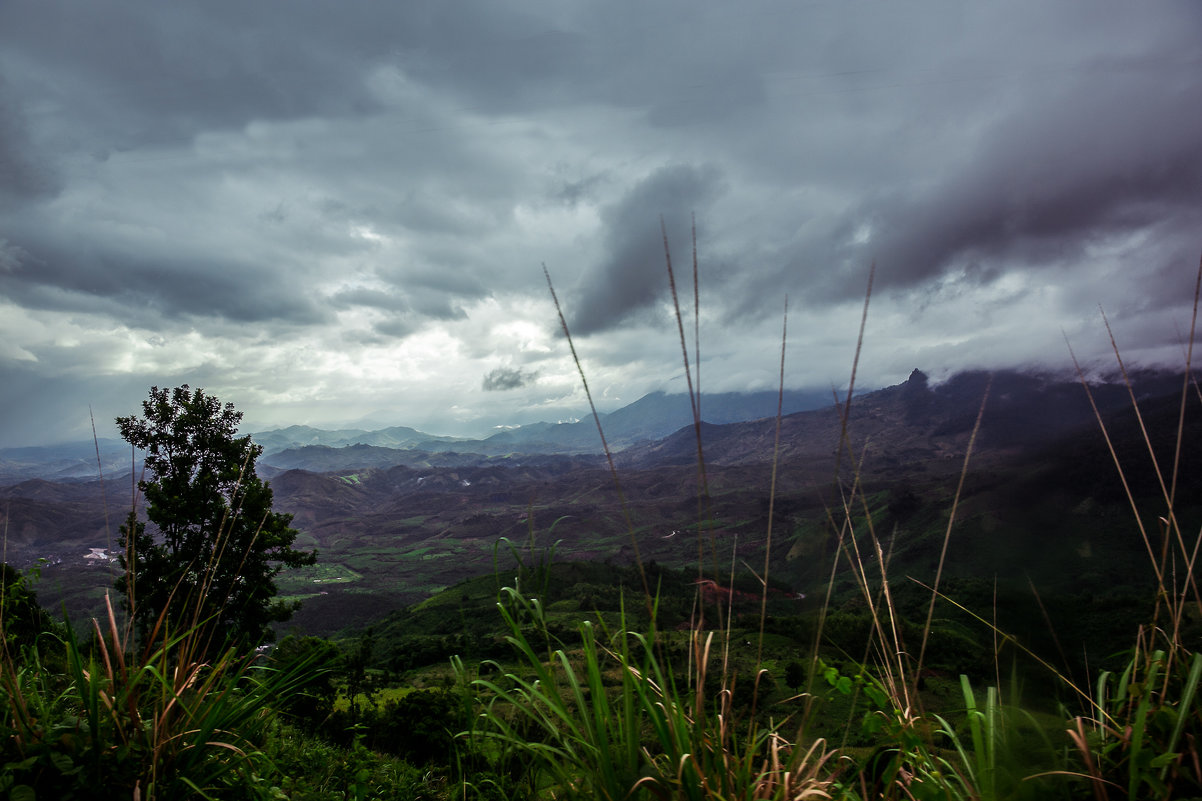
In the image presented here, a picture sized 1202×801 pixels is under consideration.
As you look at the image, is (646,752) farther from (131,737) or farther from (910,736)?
(131,737)

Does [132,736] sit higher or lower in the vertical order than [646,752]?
higher

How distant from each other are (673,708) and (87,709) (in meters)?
2.44

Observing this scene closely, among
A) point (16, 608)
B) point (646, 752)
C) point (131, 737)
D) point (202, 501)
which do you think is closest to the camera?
point (646, 752)

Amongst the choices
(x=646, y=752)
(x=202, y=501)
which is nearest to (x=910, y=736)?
(x=646, y=752)

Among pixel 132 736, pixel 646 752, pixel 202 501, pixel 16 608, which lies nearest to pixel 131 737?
pixel 132 736

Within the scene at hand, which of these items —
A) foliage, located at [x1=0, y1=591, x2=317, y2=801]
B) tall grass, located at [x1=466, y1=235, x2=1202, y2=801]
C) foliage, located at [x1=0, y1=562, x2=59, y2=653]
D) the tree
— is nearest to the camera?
tall grass, located at [x1=466, y1=235, x2=1202, y2=801]

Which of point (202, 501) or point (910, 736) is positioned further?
point (202, 501)

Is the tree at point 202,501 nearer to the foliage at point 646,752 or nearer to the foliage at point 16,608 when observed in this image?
the foliage at point 16,608

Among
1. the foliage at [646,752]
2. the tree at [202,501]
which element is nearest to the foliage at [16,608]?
the foliage at [646,752]

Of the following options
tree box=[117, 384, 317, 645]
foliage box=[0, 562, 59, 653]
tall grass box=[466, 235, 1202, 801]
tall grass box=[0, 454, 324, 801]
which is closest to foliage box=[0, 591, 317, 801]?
tall grass box=[0, 454, 324, 801]

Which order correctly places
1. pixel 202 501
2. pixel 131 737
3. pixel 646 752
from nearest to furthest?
1. pixel 646 752
2. pixel 131 737
3. pixel 202 501

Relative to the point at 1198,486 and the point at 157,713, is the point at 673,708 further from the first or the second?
the point at 1198,486

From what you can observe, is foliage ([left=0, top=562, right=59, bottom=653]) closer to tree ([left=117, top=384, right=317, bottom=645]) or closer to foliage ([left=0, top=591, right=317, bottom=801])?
foliage ([left=0, top=591, right=317, bottom=801])

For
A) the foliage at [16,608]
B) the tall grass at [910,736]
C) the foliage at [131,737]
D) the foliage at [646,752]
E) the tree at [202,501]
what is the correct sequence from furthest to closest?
the tree at [202,501] → the foliage at [16,608] → the foliage at [131,737] → the foliage at [646,752] → the tall grass at [910,736]
